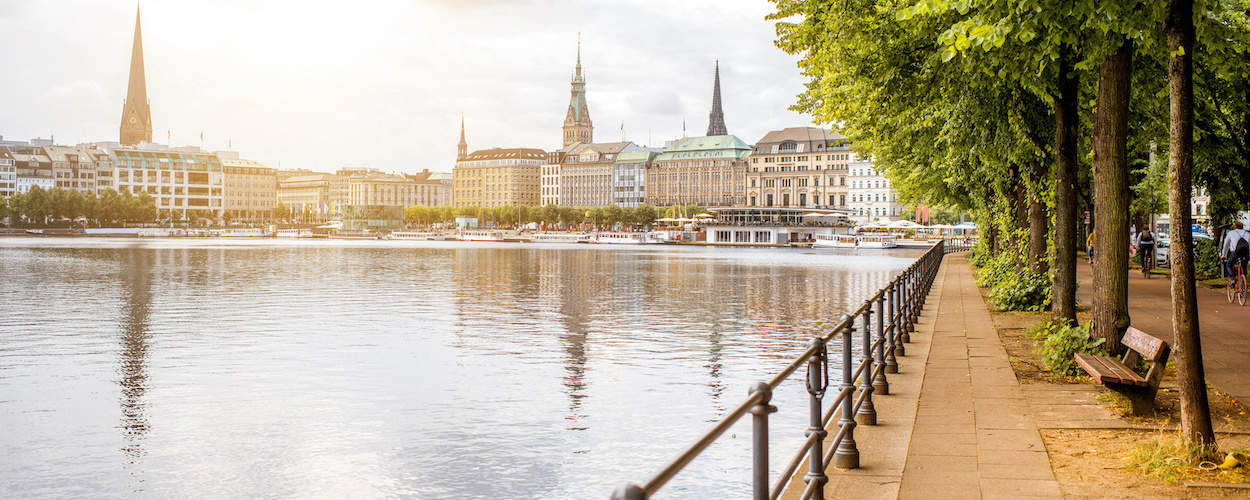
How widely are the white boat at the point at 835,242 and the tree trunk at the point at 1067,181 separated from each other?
402 feet

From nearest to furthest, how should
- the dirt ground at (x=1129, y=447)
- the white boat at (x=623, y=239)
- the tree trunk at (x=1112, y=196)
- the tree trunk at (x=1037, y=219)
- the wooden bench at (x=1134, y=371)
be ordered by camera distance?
1. the dirt ground at (x=1129, y=447)
2. the wooden bench at (x=1134, y=371)
3. the tree trunk at (x=1112, y=196)
4. the tree trunk at (x=1037, y=219)
5. the white boat at (x=623, y=239)

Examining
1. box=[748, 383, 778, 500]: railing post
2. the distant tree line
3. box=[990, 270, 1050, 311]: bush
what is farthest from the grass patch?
the distant tree line

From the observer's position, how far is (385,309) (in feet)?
114

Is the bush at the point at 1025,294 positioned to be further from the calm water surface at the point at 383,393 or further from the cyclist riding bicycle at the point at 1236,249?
the calm water surface at the point at 383,393

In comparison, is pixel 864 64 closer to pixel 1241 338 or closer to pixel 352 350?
pixel 1241 338

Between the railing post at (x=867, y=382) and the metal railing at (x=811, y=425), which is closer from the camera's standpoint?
the metal railing at (x=811, y=425)

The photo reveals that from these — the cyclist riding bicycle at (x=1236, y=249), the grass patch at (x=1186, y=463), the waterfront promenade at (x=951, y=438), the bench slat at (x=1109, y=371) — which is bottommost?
the waterfront promenade at (x=951, y=438)

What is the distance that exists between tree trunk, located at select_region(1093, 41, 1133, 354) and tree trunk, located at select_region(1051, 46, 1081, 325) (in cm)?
340

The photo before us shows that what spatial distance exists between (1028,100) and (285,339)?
→ 1721 cm

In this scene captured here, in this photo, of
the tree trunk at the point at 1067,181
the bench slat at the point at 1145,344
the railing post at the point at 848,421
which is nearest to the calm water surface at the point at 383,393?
the railing post at the point at 848,421

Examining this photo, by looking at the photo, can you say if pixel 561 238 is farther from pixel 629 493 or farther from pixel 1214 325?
pixel 629 493

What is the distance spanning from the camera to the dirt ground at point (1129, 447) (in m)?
7.68

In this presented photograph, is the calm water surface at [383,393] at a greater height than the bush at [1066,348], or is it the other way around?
the bush at [1066,348]

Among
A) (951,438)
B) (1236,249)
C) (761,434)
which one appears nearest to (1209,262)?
(1236,249)
